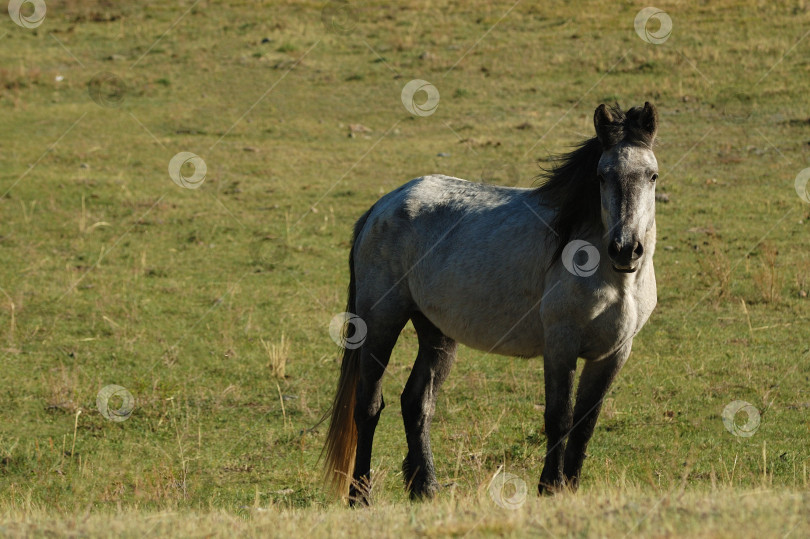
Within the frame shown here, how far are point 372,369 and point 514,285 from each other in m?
1.49

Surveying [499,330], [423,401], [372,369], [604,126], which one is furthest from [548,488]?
[604,126]

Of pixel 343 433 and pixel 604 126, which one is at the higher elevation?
pixel 604 126

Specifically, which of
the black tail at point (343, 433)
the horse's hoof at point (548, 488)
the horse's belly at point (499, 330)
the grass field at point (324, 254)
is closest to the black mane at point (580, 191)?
the horse's belly at point (499, 330)

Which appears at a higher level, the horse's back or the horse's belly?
the horse's back

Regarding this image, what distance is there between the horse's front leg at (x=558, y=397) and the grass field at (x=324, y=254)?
0.25 meters

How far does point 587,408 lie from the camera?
6.33 metres

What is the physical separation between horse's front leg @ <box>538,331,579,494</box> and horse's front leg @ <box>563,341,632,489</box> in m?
0.15

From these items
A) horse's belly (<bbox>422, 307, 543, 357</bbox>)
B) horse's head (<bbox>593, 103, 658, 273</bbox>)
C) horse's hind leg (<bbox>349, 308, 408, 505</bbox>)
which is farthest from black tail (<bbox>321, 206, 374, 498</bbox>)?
horse's head (<bbox>593, 103, 658, 273</bbox>)

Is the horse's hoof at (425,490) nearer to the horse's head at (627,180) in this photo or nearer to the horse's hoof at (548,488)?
the horse's hoof at (548,488)

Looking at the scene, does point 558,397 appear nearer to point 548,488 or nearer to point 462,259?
point 548,488

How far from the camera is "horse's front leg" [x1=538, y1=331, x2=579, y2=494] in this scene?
6090 mm

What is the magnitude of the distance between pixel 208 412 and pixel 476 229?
4067 millimetres

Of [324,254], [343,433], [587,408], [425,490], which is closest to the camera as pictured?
[587,408]

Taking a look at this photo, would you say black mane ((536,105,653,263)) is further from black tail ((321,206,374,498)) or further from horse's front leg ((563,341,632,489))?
black tail ((321,206,374,498))
